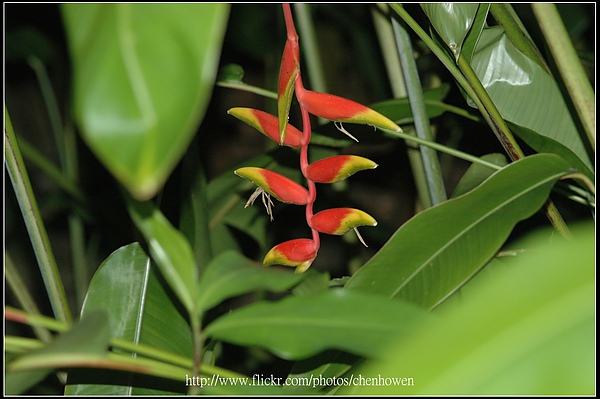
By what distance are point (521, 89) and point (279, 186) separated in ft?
0.76

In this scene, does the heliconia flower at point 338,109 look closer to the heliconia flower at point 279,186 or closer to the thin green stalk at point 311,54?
the heliconia flower at point 279,186

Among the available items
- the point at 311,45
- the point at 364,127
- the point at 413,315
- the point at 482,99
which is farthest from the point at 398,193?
the point at 413,315

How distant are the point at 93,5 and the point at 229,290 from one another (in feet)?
0.39

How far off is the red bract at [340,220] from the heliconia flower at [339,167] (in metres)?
0.02

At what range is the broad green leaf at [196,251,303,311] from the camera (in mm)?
240

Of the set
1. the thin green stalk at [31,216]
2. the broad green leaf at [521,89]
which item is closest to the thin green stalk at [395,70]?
the broad green leaf at [521,89]

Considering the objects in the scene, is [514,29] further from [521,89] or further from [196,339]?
[196,339]

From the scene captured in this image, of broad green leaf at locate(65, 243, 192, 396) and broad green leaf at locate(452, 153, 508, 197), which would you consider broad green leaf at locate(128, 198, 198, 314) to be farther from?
broad green leaf at locate(452, 153, 508, 197)

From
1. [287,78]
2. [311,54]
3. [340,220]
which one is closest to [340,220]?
[340,220]

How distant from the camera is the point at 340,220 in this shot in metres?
0.39

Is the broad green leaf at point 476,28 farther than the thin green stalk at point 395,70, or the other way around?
the thin green stalk at point 395,70

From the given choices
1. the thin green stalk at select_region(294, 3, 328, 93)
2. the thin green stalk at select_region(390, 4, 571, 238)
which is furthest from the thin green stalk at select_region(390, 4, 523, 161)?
the thin green stalk at select_region(294, 3, 328, 93)

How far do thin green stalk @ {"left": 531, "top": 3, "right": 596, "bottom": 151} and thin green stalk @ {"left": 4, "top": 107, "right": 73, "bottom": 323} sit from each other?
0.34m

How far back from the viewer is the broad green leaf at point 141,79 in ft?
0.58
